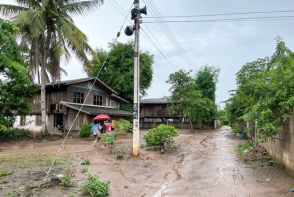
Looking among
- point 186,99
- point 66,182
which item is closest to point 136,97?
point 66,182

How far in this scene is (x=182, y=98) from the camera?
35.9m

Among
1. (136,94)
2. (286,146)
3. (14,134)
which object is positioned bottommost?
(14,134)

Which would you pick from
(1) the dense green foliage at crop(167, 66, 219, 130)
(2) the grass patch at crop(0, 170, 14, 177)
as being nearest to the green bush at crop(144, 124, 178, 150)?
(2) the grass patch at crop(0, 170, 14, 177)

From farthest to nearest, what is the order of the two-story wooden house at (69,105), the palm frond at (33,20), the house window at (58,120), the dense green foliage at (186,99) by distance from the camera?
the dense green foliage at (186,99)
the house window at (58,120)
the two-story wooden house at (69,105)
the palm frond at (33,20)

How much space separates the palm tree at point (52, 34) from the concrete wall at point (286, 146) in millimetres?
16852

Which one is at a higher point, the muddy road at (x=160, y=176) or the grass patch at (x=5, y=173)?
the grass patch at (x=5, y=173)

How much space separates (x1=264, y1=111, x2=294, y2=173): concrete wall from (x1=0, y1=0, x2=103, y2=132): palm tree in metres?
16.9

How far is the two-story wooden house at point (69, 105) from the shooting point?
27969mm

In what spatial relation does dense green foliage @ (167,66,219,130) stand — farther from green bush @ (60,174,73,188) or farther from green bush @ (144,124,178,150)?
green bush @ (60,174,73,188)

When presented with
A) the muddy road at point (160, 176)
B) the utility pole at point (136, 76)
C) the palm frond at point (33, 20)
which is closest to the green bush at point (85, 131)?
the palm frond at point (33, 20)

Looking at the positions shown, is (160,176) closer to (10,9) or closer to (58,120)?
(10,9)

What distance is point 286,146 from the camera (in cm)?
970

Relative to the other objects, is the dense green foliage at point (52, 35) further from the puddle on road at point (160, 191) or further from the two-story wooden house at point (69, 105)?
the puddle on road at point (160, 191)

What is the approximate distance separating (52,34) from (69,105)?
6.39 metres
